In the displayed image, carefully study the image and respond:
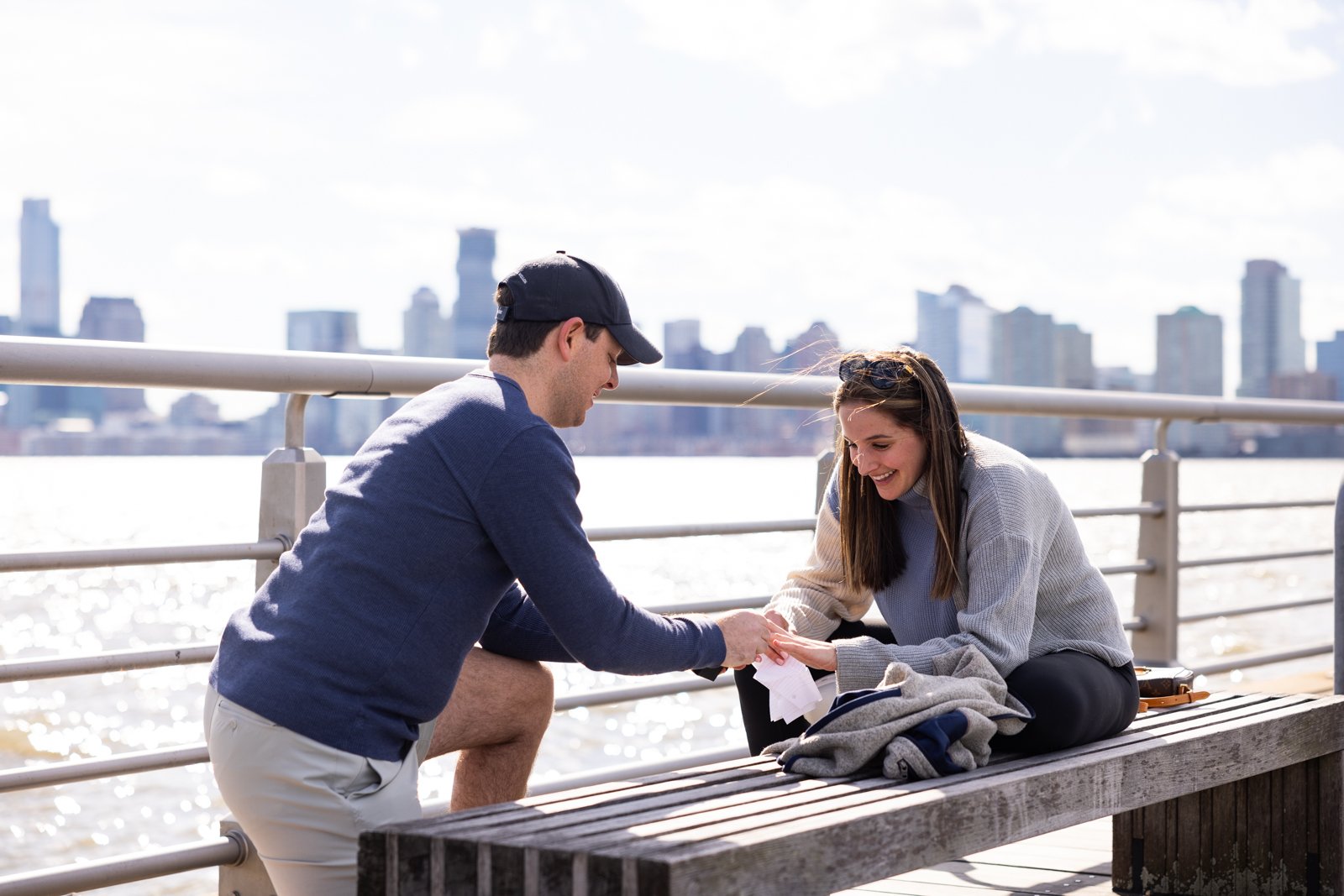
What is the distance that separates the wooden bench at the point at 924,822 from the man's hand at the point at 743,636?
0.52 feet

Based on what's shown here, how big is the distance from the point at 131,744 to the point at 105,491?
73.8m

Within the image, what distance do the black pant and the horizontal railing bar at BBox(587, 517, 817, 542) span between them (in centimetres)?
92

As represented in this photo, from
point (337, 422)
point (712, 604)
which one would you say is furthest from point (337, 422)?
point (712, 604)

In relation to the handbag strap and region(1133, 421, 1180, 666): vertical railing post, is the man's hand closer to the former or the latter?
the handbag strap

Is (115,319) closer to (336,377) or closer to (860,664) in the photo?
(336,377)

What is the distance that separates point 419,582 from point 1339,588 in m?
2.60

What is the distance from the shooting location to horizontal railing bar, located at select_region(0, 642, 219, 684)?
236cm

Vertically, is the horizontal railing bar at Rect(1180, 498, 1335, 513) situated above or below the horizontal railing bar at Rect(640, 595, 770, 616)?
above

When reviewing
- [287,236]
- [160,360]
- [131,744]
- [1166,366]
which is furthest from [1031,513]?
[287,236]

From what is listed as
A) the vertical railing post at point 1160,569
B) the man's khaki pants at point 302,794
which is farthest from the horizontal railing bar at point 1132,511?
the man's khaki pants at point 302,794

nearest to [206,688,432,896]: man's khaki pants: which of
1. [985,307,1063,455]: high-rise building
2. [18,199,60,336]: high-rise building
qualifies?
[985,307,1063,455]: high-rise building

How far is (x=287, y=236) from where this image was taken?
9675cm

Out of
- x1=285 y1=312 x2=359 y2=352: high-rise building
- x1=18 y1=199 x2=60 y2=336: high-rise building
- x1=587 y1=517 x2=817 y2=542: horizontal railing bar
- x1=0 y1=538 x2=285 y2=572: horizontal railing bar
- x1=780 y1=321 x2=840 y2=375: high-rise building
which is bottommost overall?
x1=587 y1=517 x2=817 y2=542: horizontal railing bar

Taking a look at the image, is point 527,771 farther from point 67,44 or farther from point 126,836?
point 67,44
